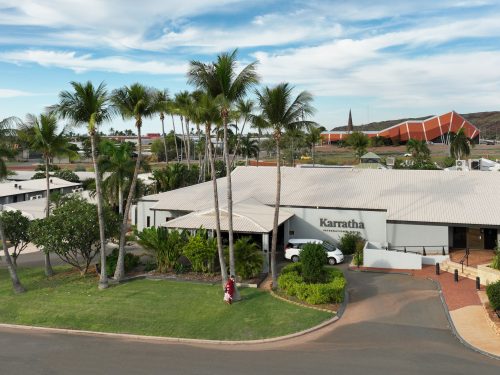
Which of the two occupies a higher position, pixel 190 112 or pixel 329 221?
pixel 190 112

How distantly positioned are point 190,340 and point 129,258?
10896 millimetres

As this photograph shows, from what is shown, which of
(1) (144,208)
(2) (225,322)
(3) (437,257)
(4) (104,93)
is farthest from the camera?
(1) (144,208)

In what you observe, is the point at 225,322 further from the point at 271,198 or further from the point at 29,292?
the point at 271,198

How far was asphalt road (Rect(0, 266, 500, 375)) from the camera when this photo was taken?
46.2 feet

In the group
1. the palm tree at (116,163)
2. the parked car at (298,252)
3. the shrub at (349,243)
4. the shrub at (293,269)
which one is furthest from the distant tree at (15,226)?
the shrub at (349,243)

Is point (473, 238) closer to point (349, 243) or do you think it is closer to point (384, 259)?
point (384, 259)

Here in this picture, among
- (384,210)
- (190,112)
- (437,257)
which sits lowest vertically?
(437,257)

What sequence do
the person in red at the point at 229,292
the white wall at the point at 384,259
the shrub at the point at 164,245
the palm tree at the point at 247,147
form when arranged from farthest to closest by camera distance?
the palm tree at the point at 247,147 → the white wall at the point at 384,259 → the shrub at the point at 164,245 → the person in red at the point at 229,292

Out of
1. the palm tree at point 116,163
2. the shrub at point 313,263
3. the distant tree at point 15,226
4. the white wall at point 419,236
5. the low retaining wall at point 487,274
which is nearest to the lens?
the shrub at point 313,263

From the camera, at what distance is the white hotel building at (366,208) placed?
2828cm

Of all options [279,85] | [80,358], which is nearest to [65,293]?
[80,358]

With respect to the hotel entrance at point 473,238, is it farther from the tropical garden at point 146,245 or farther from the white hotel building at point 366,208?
the tropical garden at point 146,245

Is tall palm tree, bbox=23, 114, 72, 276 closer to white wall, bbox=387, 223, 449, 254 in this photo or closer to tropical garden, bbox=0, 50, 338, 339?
tropical garden, bbox=0, 50, 338, 339

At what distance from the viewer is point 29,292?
76.5 feet
